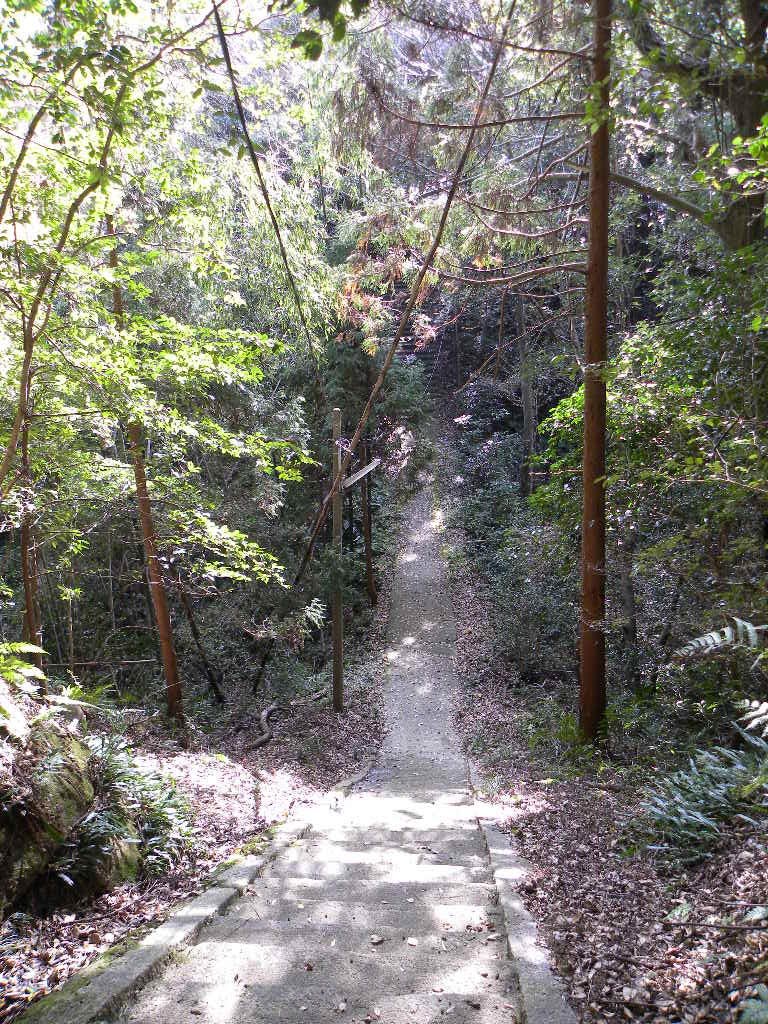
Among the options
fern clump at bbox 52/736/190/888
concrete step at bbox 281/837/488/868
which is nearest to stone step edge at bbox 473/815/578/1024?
concrete step at bbox 281/837/488/868

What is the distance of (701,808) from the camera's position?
13.6 feet

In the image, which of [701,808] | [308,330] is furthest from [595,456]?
[308,330]

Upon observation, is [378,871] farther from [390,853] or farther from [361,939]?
[361,939]

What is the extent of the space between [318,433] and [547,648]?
748 cm

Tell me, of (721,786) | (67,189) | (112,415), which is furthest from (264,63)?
(721,786)

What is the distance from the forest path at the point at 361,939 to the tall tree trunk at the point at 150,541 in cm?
312

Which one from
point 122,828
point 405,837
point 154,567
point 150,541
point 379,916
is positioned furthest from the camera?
point 154,567

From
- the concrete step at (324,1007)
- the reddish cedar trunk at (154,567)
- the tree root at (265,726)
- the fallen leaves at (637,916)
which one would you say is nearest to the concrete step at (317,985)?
the concrete step at (324,1007)

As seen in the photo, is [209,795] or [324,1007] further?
[209,795]

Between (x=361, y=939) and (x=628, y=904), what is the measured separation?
4.66ft

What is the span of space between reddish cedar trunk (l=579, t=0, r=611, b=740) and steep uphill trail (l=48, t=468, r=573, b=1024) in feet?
7.05

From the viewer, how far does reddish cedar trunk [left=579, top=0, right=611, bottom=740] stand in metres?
7.15

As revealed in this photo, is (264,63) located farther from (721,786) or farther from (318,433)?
(318,433)

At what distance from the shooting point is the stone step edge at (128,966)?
255 cm
